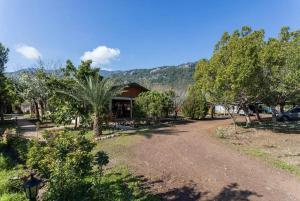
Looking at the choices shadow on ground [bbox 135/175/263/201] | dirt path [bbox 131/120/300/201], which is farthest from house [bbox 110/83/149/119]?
shadow on ground [bbox 135/175/263/201]

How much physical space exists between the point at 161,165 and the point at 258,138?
893cm

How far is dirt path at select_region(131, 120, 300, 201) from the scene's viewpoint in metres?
6.75

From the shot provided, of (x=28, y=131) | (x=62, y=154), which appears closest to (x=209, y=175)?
(x=62, y=154)

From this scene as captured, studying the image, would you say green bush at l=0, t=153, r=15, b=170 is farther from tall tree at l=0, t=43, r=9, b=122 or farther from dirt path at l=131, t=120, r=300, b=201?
tall tree at l=0, t=43, r=9, b=122

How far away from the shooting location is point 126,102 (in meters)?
30.5

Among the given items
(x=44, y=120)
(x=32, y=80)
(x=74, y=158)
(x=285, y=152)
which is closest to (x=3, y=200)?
(x=74, y=158)

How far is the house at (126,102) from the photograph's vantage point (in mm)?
28297

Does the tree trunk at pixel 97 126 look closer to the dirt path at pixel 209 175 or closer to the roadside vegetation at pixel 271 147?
the dirt path at pixel 209 175

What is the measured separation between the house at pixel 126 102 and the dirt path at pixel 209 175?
16.3m

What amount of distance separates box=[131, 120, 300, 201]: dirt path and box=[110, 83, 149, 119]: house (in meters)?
16.3

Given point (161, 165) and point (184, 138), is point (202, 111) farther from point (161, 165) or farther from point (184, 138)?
point (161, 165)

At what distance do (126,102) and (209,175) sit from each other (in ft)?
75.6

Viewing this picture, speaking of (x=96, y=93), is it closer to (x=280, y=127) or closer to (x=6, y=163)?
(x=6, y=163)

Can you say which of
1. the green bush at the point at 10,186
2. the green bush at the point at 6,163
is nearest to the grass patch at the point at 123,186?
the green bush at the point at 10,186
